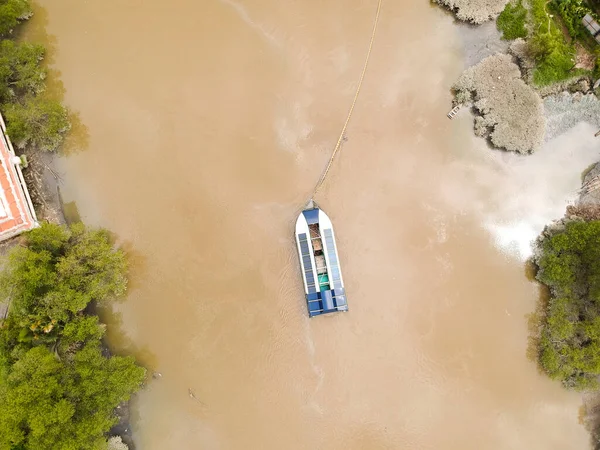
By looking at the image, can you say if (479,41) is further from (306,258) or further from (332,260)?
(306,258)

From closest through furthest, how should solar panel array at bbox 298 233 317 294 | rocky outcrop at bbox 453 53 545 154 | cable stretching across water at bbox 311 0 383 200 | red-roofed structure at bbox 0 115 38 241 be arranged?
red-roofed structure at bbox 0 115 38 241 < solar panel array at bbox 298 233 317 294 < rocky outcrop at bbox 453 53 545 154 < cable stretching across water at bbox 311 0 383 200

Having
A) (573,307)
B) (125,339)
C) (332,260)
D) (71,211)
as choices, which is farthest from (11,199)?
(573,307)

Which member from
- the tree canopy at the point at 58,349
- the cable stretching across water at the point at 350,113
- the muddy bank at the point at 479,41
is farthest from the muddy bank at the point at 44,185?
the muddy bank at the point at 479,41

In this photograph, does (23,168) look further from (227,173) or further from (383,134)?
(383,134)

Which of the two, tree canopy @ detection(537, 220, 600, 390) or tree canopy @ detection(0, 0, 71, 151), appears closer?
tree canopy @ detection(537, 220, 600, 390)

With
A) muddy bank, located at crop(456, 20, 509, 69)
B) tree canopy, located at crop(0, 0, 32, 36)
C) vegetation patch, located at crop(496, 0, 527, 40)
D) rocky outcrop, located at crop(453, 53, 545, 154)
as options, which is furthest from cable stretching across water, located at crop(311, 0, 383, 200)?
tree canopy, located at crop(0, 0, 32, 36)

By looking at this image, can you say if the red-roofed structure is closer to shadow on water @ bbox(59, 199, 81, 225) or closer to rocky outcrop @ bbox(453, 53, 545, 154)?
shadow on water @ bbox(59, 199, 81, 225)
